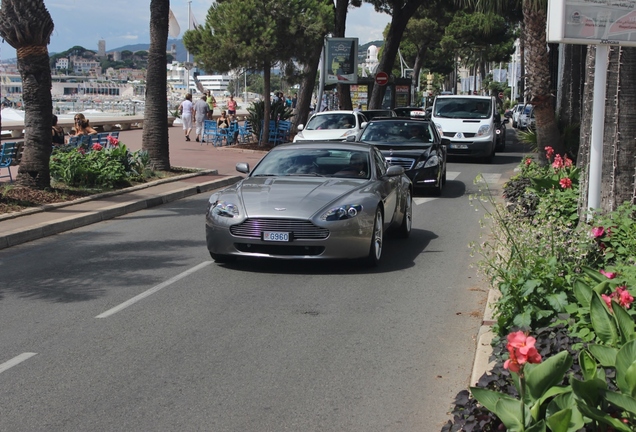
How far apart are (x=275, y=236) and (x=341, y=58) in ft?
93.6

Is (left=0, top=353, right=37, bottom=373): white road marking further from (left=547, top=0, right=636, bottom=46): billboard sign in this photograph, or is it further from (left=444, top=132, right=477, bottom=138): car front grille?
(left=444, top=132, right=477, bottom=138): car front grille

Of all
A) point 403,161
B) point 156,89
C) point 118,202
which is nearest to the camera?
point 118,202

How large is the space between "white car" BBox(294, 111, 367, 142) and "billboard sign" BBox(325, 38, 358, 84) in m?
10.7

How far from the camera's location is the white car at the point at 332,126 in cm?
2525

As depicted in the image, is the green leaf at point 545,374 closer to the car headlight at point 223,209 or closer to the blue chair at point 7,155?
the car headlight at point 223,209

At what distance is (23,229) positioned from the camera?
12.7 m

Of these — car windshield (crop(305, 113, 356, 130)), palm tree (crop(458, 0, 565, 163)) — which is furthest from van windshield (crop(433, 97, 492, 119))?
palm tree (crop(458, 0, 565, 163))

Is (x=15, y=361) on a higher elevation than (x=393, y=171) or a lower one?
lower

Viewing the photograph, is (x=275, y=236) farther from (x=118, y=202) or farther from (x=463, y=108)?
(x=463, y=108)

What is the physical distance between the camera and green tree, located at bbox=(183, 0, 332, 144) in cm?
2855

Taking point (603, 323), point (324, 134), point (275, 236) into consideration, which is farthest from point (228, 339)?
point (324, 134)

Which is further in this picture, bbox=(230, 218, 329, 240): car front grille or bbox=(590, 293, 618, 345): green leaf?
bbox=(230, 218, 329, 240): car front grille

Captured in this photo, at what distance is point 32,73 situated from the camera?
15719mm

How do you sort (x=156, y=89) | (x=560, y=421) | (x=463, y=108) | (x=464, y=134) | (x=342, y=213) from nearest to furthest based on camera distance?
1. (x=560, y=421)
2. (x=342, y=213)
3. (x=156, y=89)
4. (x=464, y=134)
5. (x=463, y=108)
